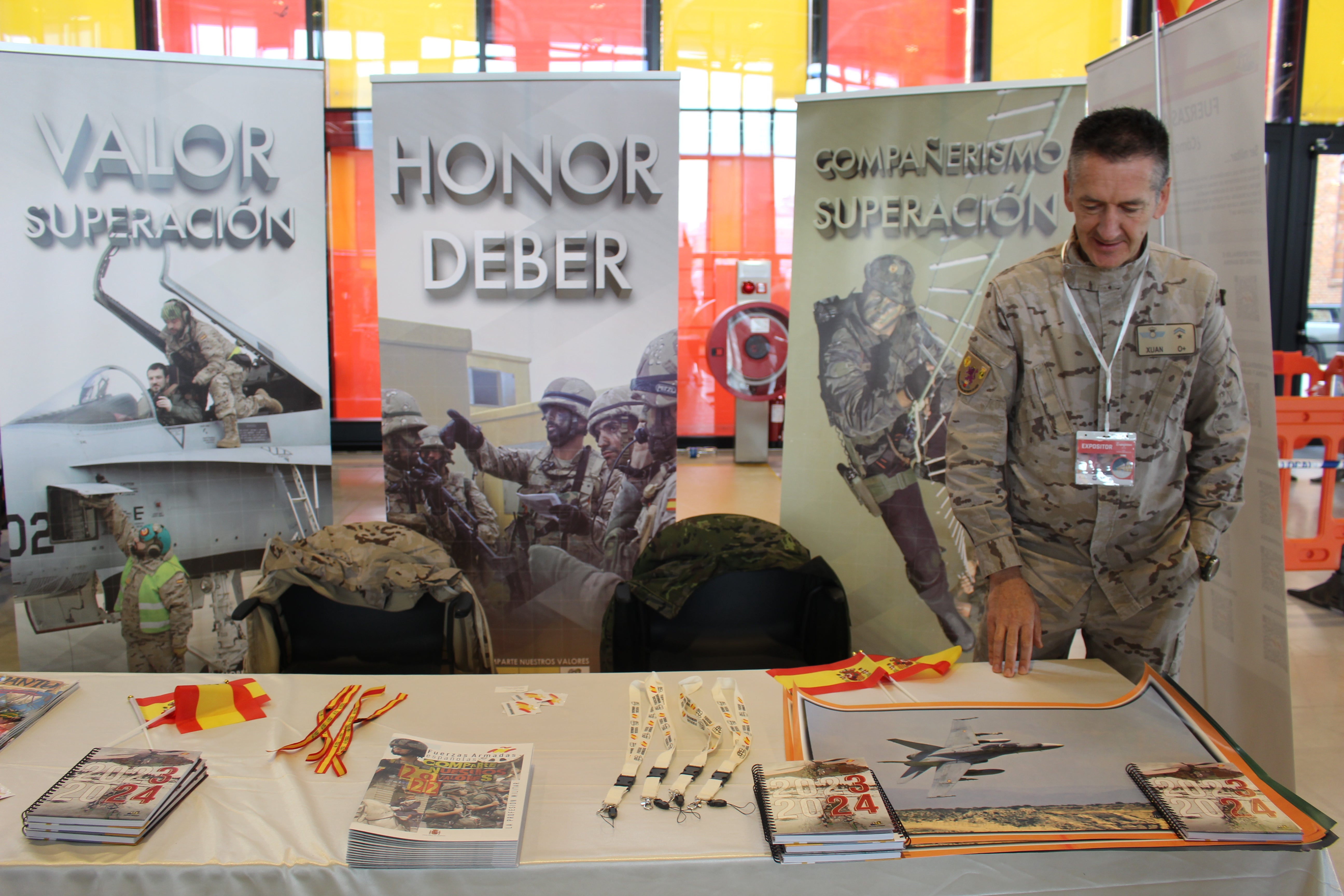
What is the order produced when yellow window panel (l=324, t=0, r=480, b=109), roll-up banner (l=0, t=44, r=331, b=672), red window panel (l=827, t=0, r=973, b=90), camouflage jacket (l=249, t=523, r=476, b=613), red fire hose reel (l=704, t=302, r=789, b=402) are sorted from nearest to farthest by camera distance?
camouflage jacket (l=249, t=523, r=476, b=613), roll-up banner (l=0, t=44, r=331, b=672), red fire hose reel (l=704, t=302, r=789, b=402), yellow window panel (l=324, t=0, r=480, b=109), red window panel (l=827, t=0, r=973, b=90)

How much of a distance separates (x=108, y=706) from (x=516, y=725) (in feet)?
2.50

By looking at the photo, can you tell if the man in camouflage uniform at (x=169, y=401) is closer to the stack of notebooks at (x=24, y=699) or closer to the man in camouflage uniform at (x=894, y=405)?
the stack of notebooks at (x=24, y=699)

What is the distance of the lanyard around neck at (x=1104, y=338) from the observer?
158 cm

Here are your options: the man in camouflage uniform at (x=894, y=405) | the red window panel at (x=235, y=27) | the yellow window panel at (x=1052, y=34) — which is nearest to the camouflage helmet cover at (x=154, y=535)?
the man in camouflage uniform at (x=894, y=405)

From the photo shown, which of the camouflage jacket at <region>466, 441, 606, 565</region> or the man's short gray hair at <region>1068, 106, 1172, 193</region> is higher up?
the man's short gray hair at <region>1068, 106, 1172, 193</region>

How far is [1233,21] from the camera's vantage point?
74.7 inches

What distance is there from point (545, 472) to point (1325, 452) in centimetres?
385

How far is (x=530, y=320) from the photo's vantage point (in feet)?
9.40

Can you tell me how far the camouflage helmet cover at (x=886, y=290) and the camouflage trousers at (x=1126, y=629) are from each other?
141cm

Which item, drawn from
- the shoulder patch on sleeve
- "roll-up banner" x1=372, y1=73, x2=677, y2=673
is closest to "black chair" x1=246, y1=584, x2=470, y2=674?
"roll-up banner" x1=372, y1=73, x2=677, y2=673

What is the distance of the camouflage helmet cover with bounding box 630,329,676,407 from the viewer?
289cm

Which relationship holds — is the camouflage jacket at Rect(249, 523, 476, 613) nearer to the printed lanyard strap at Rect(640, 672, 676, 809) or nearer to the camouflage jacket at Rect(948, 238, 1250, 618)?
the printed lanyard strap at Rect(640, 672, 676, 809)

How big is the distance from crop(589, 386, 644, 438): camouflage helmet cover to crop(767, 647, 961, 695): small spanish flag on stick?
4.74 ft

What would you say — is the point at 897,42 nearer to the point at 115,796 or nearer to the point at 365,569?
the point at 365,569
